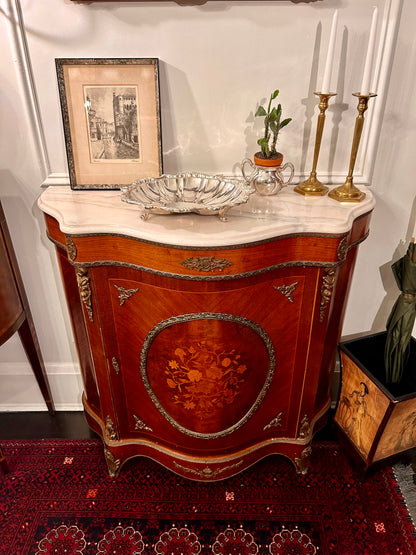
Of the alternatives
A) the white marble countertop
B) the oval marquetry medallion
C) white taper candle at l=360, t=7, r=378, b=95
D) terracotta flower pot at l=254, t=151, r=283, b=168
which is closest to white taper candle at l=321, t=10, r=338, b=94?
white taper candle at l=360, t=7, r=378, b=95

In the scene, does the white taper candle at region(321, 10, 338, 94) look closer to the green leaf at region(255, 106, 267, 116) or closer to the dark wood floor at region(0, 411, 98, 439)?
the green leaf at region(255, 106, 267, 116)

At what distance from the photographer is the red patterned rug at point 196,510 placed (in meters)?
1.69

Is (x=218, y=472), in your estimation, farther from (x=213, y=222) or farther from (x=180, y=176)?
(x=180, y=176)

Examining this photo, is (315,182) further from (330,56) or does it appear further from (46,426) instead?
(46,426)

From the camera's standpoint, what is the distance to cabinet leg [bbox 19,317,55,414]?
2.00 metres

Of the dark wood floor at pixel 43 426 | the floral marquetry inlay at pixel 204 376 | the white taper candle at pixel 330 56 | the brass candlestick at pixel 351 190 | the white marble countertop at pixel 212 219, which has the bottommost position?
the dark wood floor at pixel 43 426

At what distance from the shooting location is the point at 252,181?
1.58 meters

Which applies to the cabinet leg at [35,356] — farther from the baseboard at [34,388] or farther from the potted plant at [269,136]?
the potted plant at [269,136]

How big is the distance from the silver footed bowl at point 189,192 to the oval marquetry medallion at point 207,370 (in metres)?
0.37

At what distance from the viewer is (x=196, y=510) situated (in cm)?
180

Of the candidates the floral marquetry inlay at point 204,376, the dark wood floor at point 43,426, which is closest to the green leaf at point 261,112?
the floral marquetry inlay at point 204,376

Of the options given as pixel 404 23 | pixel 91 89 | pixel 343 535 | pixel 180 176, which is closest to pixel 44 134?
pixel 91 89

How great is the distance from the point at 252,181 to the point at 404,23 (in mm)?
762

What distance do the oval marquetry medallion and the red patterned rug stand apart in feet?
1.18
